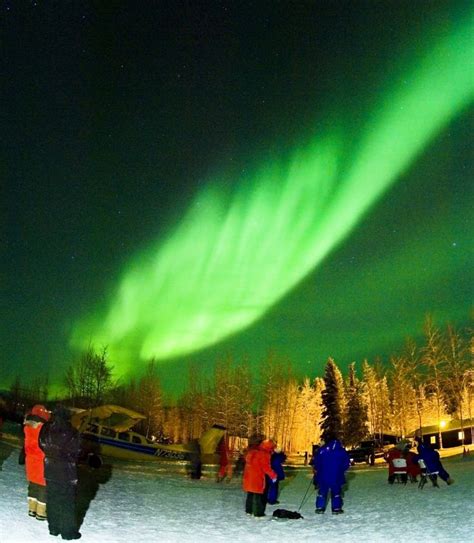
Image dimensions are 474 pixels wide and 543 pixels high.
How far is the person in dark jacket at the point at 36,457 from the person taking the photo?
8.62 metres

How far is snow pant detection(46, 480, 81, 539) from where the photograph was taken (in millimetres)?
7902

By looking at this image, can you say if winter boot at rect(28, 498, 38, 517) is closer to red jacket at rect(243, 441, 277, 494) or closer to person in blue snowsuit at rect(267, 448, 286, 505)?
red jacket at rect(243, 441, 277, 494)

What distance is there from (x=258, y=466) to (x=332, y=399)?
70271mm

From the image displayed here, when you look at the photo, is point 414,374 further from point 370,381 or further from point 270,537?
point 270,537

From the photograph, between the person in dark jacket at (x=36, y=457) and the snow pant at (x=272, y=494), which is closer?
the person in dark jacket at (x=36, y=457)

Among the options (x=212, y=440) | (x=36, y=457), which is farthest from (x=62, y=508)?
(x=212, y=440)

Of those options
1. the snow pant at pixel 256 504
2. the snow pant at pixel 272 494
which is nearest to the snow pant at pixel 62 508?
the snow pant at pixel 256 504

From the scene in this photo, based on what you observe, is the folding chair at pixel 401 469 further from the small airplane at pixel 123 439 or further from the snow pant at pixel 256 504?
the small airplane at pixel 123 439

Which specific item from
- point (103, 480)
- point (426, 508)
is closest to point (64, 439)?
point (426, 508)

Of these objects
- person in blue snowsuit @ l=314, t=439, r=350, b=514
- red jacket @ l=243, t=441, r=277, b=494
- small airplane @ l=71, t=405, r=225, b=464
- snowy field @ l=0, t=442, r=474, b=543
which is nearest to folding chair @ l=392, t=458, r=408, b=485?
snowy field @ l=0, t=442, r=474, b=543

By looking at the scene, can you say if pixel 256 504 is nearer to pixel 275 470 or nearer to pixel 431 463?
pixel 275 470

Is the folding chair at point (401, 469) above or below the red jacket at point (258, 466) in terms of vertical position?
below

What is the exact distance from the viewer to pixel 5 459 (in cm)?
1750

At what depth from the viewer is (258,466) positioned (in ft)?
35.6
